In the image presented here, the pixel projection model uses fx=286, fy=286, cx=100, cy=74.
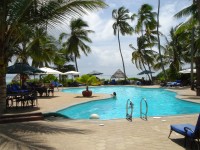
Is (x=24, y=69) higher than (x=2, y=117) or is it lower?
higher

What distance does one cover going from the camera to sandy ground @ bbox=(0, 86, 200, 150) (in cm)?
646

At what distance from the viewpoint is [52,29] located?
9906 mm

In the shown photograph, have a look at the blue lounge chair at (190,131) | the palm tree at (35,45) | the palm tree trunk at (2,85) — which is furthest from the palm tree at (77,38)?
the blue lounge chair at (190,131)

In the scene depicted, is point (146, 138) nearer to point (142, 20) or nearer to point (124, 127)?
point (124, 127)

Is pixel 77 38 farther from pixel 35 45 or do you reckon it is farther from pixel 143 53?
pixel 35 45

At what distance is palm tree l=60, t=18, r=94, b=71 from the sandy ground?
3164cm

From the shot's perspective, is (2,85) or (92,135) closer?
(92,135)

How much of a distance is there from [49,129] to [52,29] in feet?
11.6

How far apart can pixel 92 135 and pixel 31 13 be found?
4907 millimetres

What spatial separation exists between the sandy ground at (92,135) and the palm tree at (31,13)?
309cm

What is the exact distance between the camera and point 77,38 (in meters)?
41.2

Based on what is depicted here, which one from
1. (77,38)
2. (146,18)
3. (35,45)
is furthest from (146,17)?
(35,45)

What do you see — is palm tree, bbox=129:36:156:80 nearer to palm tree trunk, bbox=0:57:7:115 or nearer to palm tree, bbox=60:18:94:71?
palm tree, bbox=60:18:94:71

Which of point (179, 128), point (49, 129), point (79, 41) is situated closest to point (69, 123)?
point (49, 129)
